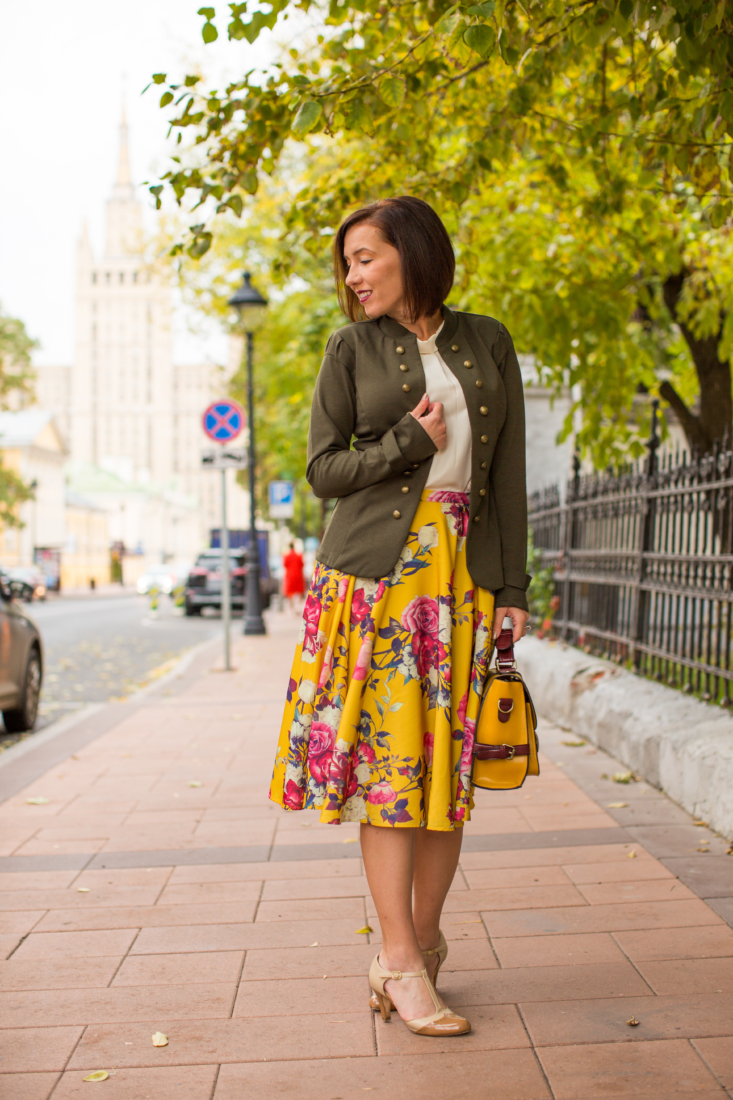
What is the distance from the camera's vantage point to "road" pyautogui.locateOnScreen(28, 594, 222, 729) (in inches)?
452

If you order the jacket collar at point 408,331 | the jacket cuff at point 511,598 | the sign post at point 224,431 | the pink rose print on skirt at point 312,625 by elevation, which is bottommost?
the pink rose print on skirt at point 312,625

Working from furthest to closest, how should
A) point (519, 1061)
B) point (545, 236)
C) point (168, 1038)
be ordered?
point (545, 236) → point (168, 1038) → point (519, 1061)

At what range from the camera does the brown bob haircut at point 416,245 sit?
2709 mm

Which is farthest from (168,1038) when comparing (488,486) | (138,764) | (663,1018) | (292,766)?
(138,764)

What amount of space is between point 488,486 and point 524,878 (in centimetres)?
186

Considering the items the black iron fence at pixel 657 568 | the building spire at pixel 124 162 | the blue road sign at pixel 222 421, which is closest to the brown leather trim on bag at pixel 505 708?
the black iron fence at pixel 657 568

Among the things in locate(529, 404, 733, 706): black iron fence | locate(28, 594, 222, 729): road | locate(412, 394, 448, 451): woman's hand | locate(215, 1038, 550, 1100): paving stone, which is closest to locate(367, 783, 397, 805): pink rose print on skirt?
locate(215, 1038, 550, 1100): paving stone

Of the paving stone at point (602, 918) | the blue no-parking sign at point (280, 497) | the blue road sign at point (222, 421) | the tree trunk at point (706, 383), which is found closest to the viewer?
the paving stone at point (602, 918)

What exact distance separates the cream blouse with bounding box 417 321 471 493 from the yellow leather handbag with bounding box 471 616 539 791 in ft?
1.47

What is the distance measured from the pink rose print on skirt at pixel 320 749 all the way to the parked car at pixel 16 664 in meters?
5.84

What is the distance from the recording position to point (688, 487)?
577cm

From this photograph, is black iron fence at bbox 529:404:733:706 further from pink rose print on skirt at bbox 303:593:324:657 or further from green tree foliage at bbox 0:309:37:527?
green tree foliage at bbox 0:309:37:527

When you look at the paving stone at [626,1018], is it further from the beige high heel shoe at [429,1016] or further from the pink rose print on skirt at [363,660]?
the pink rose print on skirt at [363,660]

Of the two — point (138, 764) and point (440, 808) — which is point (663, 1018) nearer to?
point (440, 808)
